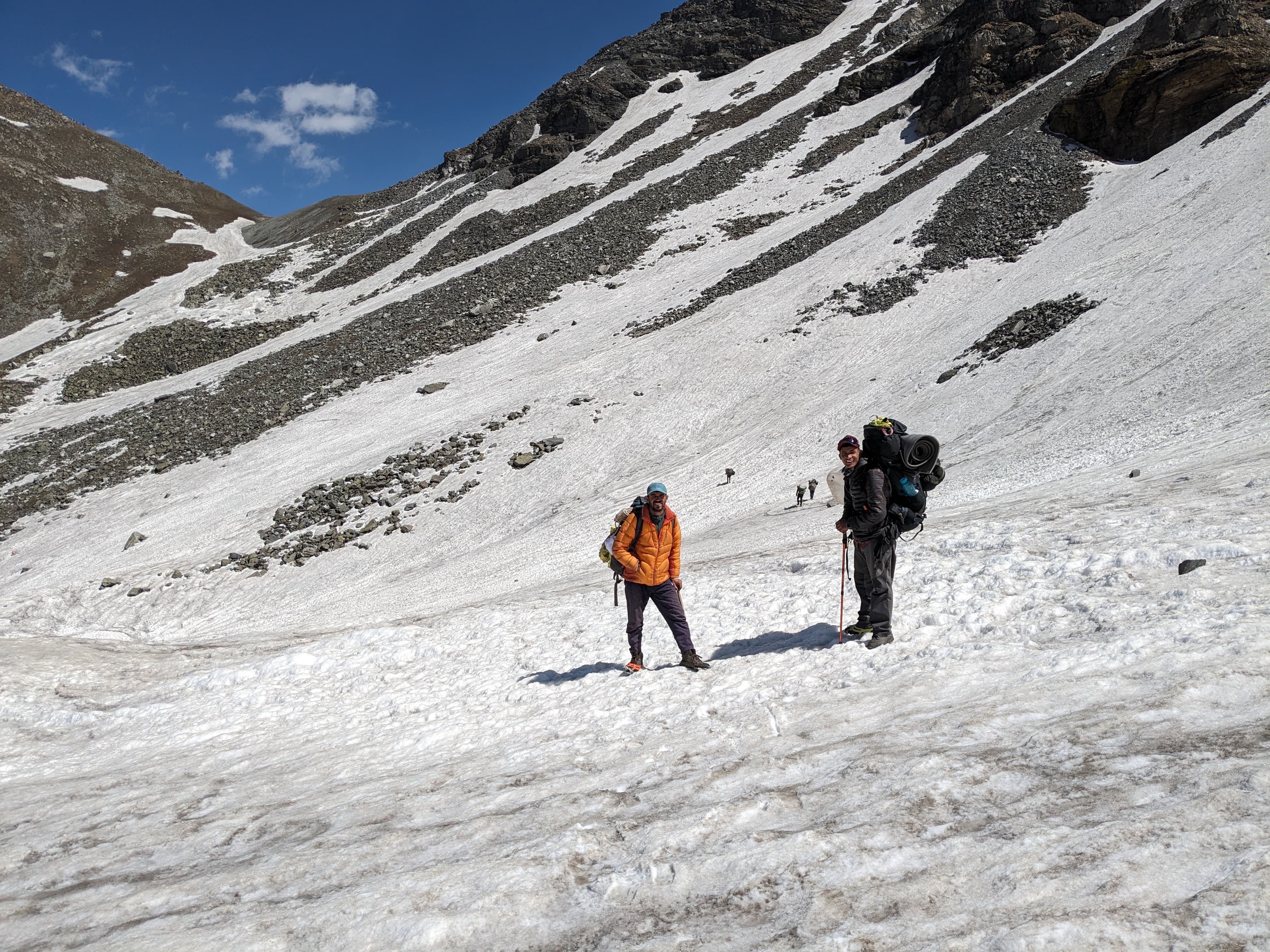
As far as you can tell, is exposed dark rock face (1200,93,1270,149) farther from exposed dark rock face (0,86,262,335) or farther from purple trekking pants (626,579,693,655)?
exposed dark rock face (0,86,262,335)

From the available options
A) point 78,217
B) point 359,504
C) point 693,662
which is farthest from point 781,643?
point 78,217

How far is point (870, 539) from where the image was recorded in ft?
25.2

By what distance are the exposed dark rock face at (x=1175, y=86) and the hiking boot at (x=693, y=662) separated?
1671 inches

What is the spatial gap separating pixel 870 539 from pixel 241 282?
6388 centimetres

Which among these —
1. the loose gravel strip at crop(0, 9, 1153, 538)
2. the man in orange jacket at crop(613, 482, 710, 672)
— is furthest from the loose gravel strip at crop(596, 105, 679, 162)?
the man in orange jacket at crop(613, 482, 710, 672)

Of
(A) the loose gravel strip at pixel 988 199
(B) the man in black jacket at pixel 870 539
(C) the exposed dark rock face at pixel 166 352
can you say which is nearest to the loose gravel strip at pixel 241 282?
(C) the exposed dark rock face at pixel 166 352

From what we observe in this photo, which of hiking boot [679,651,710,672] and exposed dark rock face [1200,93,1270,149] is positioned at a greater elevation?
exposed dark rock face [1200,93,1270,149]

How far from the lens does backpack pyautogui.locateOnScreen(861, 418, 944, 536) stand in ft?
24.5

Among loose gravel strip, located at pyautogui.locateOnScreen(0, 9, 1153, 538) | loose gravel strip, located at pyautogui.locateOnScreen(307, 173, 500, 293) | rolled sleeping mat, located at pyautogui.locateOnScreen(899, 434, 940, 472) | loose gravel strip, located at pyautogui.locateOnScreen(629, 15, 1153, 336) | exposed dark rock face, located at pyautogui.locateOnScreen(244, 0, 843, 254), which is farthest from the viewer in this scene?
exposed dark rock face, located at pyautogui.locateOnScreen(244, 0, 843, 254)

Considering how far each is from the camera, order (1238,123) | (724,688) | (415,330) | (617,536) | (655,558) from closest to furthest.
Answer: (724,688) < (655,558) < (617,536) < (1238,123) < (415,330)

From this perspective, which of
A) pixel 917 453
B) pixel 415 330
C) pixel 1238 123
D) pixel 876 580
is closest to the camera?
pixel 917 453

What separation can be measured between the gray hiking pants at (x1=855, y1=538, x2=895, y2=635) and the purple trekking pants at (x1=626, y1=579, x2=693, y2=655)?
1938mm

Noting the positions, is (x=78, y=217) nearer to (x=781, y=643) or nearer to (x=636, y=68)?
(x=636, y=68)

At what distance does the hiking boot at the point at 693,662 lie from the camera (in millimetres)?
7852
